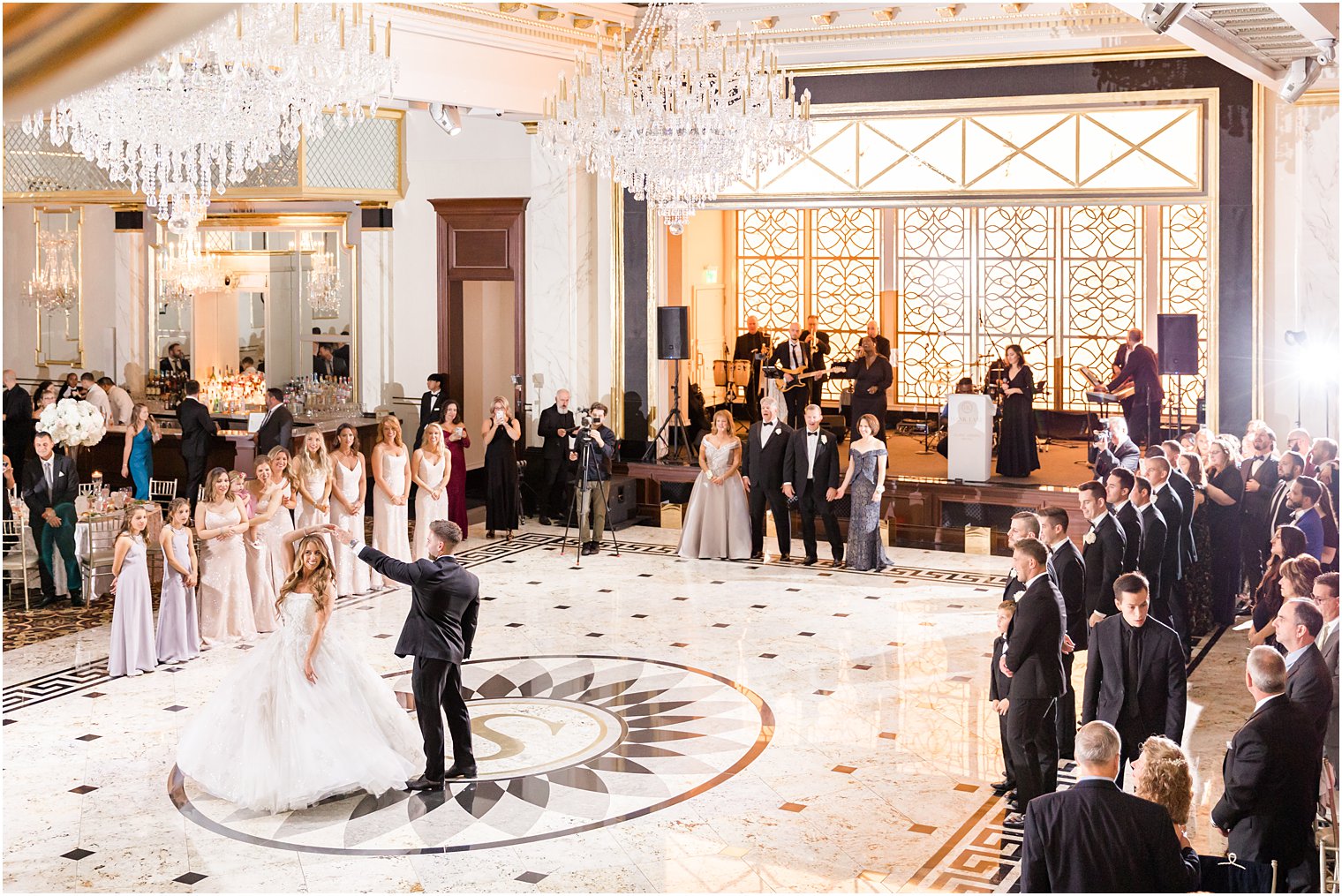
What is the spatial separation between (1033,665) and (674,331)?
28.2ft

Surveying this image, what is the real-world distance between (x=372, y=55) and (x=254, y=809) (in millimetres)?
4659

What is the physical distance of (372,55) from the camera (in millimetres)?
8719

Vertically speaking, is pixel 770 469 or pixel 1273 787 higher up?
pixel 770 469

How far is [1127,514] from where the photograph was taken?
26.7 feet

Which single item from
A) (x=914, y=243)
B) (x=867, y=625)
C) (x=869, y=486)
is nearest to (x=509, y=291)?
(x=914, y=243)

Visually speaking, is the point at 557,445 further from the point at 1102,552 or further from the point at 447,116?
the point at 1102,552

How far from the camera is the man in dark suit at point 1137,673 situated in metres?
5.98

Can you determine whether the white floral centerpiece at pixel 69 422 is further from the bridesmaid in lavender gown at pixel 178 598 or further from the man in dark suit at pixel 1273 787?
the man in dark suit at pixel 1273 787

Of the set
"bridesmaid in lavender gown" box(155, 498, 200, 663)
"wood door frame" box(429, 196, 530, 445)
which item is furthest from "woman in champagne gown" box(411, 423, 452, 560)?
"wood door frame" box(429, 196, 530, 445)

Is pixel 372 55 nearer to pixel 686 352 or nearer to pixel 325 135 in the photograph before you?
pixel 686 352

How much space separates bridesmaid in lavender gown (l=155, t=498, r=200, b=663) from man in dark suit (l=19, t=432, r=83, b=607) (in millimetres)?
1889

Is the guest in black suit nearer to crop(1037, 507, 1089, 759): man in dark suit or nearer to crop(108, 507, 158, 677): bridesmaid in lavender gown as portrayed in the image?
crop(1037, 507, 1089, 759): man in dark suit

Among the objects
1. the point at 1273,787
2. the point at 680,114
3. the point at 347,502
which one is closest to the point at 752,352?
the point at 680,114

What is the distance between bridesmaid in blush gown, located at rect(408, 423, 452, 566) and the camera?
11.7 metres
